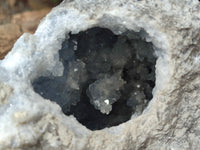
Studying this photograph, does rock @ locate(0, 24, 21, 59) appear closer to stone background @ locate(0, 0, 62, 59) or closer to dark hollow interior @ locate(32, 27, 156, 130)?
stone background @ locate(0, 0, 62, 59)

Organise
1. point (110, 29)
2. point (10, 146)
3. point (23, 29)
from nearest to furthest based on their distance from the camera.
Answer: point (10, 146), point (110, 29), point (23, 29)

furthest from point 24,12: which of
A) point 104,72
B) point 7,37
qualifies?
point 104,72

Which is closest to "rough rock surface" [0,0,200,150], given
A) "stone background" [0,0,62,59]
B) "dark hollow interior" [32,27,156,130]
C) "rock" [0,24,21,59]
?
"dark hollow interior" [32,27,156,130]

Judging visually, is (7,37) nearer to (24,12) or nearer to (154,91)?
(24,12)

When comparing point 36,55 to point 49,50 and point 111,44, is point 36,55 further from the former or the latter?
point 111,44

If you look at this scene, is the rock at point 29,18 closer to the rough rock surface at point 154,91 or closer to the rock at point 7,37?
the rock at point 7,37

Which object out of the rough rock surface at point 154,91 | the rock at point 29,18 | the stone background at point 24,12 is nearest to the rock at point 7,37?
the stone background at point 24,12

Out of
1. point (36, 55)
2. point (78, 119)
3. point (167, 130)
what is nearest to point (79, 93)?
Answer: point (78, 119)
